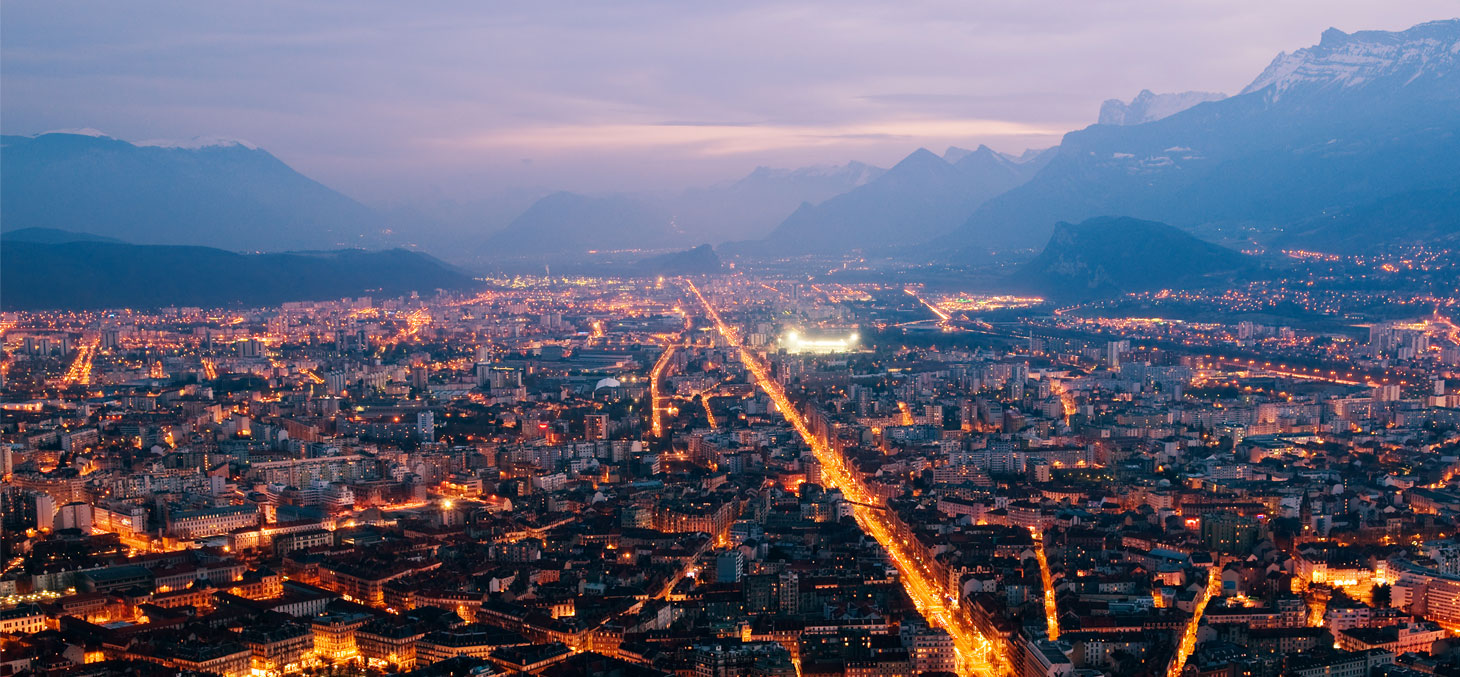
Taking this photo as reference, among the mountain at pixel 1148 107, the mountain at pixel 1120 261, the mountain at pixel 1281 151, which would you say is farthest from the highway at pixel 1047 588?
the mountain at pixel 1148 107

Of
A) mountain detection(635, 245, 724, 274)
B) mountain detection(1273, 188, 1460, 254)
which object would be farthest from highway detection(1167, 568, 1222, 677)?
mountain detection(635, 245, 724, 274)

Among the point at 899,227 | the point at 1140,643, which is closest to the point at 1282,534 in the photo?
the point at 1140,643

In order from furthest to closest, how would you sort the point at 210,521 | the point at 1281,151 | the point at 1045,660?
1. the point at 1281,151
2. the point at 210,521
3. the point at 1045,660

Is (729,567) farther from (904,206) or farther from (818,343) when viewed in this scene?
→ (904,206)

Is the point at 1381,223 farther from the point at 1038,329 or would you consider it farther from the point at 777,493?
the point at 777,493

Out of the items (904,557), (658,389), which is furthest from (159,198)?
(904,557)

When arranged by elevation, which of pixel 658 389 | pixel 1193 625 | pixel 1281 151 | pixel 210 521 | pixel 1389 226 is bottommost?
pixel 1193 625

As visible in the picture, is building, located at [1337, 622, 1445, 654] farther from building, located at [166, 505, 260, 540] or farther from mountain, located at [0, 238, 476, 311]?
mountain, located at [0, 238, 476, 311]
